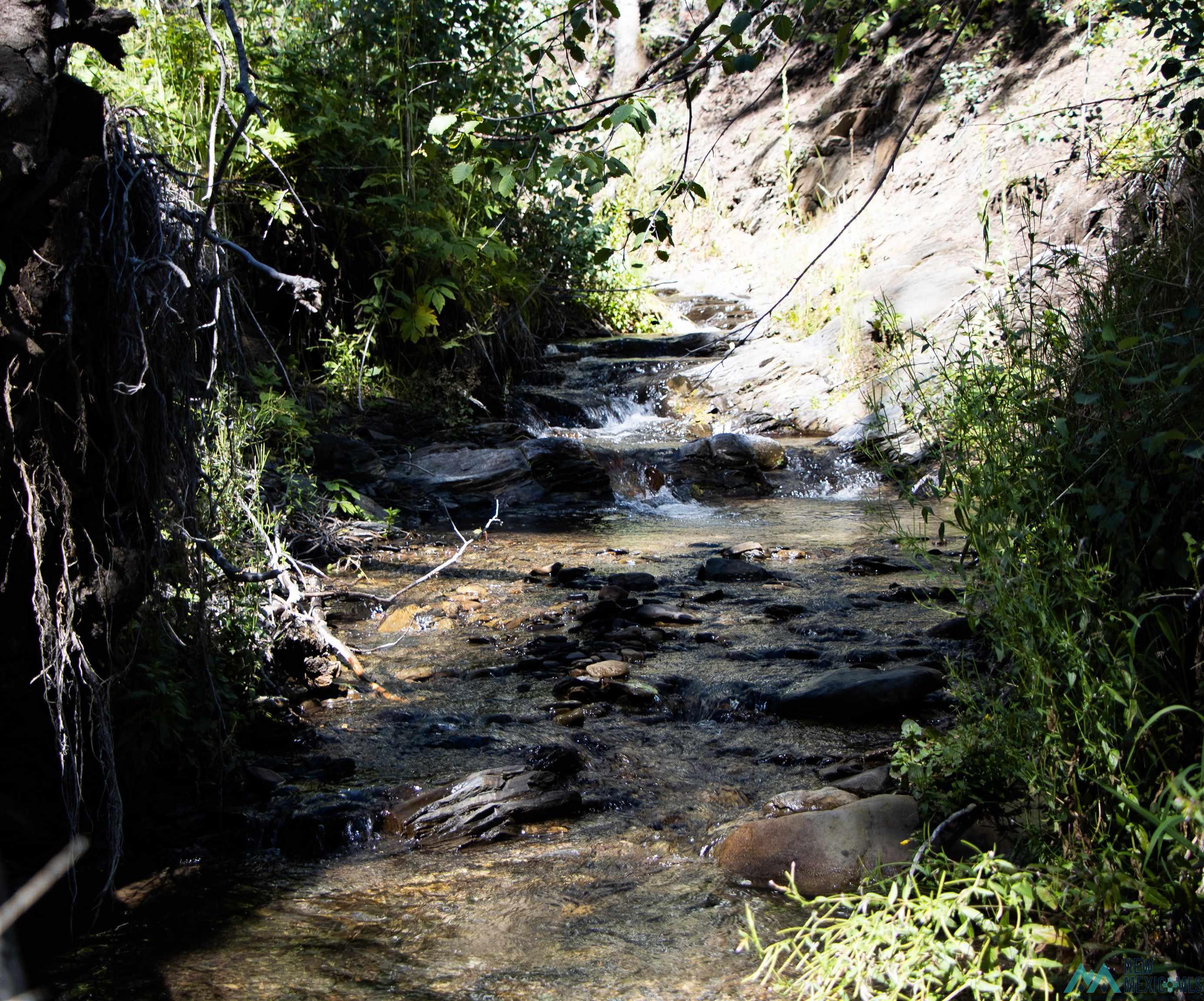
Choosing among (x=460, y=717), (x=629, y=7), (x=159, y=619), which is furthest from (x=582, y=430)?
(x=629, y=7)

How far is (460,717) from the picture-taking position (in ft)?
13.5

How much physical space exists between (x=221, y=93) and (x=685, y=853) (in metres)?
2.47

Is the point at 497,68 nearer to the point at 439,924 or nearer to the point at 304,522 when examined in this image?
the point at 304,522

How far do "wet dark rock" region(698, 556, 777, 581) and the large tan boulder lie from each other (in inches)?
133

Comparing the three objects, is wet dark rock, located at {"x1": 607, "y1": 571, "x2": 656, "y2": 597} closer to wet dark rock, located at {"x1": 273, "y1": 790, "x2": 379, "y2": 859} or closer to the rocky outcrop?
the rocky outcrop

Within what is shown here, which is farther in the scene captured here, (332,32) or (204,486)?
(332,32)

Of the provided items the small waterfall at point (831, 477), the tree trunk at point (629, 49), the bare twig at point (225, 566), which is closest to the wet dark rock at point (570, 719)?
the bare twig at point (225, 566)

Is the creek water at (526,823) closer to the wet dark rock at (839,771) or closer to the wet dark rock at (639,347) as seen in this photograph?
the wet dark rock at (839,771)

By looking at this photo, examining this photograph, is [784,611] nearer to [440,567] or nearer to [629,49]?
[440,567]

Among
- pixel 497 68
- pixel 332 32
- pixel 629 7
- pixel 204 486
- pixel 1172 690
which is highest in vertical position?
pixel 629 7

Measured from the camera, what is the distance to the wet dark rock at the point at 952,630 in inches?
191

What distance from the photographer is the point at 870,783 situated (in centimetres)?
324

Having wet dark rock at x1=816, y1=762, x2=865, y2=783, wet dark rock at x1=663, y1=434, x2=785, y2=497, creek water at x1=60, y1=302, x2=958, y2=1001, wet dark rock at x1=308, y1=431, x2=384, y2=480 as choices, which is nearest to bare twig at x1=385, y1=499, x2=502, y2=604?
creek water at x1=60, y1=302, x2=958, y2=1001

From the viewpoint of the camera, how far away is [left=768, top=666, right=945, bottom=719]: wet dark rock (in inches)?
158
